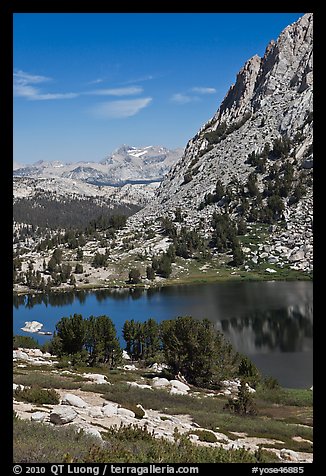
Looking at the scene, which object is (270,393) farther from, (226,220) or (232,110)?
(232,110)

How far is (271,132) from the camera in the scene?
156m

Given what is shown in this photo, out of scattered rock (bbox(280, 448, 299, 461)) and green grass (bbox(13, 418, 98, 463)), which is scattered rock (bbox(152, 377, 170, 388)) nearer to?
scattered rock (bbox(280, 448, 299, 461))

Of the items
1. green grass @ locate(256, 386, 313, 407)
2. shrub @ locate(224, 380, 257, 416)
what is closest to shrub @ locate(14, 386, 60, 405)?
shrub @ locate(224, 380, 257, 416)

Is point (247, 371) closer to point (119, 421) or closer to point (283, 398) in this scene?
point (283, 398)

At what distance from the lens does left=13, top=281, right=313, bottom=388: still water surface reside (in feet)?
150

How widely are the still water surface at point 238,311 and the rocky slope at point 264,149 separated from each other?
101 ft

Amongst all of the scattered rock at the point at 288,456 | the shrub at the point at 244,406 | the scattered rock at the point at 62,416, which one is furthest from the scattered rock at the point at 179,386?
the scattered rock at the point at 288,456

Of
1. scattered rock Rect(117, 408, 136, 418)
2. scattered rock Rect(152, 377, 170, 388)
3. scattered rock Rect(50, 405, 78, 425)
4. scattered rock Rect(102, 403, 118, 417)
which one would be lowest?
scattered rock Rect(152, 377, 170, 388)

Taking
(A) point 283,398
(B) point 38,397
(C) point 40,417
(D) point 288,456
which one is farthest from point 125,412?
(A) point 283,398

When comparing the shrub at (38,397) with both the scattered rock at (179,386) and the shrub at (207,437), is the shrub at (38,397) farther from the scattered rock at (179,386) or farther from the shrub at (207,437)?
the scattered rock at (179,386)

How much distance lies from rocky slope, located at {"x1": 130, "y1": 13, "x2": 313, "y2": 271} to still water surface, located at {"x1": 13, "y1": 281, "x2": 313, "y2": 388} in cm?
3075

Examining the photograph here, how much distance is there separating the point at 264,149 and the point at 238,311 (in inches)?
3674

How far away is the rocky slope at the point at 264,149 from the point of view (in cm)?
12625
